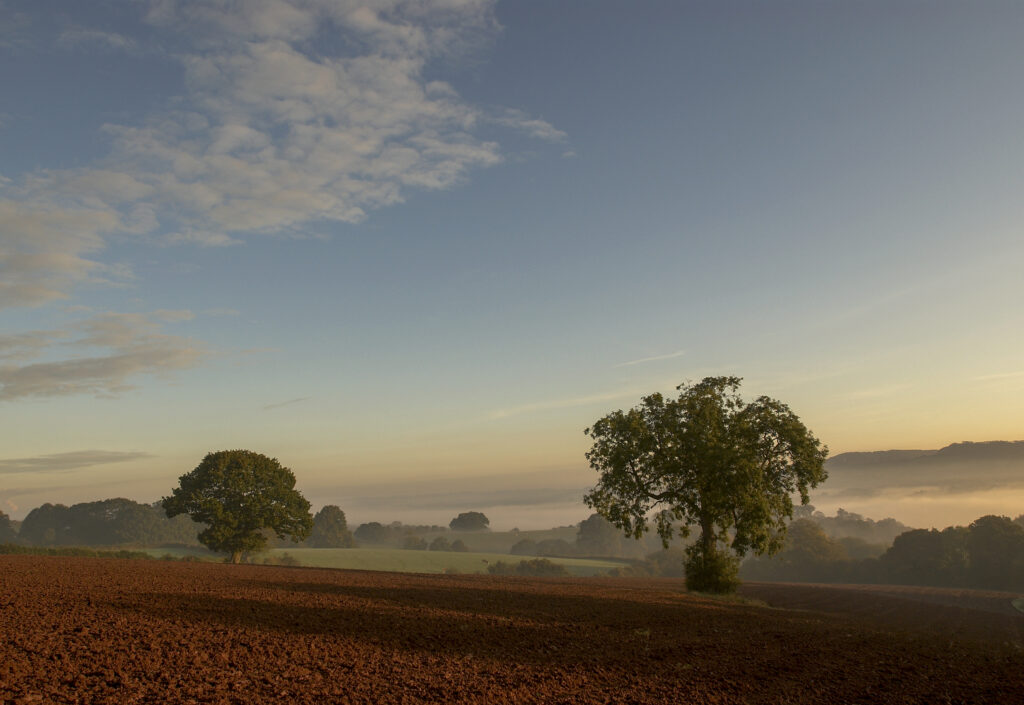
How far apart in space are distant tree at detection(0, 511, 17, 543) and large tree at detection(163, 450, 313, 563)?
122 meters

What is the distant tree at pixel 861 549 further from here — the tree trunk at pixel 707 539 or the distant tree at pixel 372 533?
the distant tree at pixel 372 533

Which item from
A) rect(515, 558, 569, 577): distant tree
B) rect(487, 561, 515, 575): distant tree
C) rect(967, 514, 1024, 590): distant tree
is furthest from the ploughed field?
rect(487, 561, 515, 575): distant tree

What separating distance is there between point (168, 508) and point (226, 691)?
62.2 m

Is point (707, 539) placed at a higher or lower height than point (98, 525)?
higher

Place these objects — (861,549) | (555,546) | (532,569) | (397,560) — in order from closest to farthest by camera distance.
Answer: (532,569) < (397,560) < (861,549) < (555,546)

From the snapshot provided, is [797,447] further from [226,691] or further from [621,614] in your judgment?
[226,691]

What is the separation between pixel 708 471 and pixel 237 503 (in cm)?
5235

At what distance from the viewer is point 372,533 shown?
19500 cm

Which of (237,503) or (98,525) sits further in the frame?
(98,525)

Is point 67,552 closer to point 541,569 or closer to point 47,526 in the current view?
point 541,569

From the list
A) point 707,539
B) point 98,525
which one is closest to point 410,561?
point 707,539

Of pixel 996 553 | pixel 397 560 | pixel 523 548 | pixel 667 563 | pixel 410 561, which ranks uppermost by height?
pixel 996 553

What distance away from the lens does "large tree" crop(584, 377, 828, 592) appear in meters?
37.9

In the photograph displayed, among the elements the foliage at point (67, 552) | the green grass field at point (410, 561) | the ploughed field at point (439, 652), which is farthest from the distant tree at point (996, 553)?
the foliage at point (67, 552)
